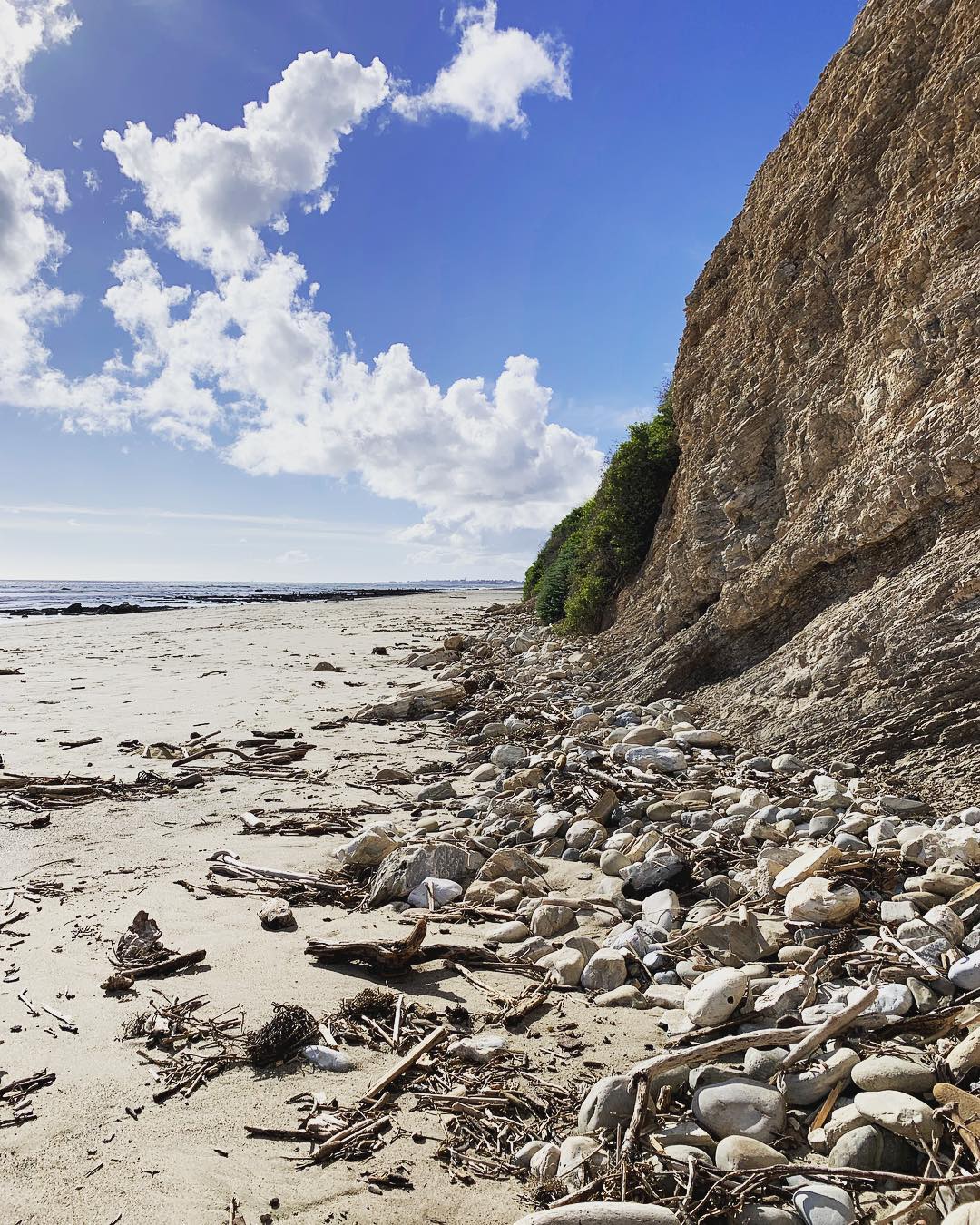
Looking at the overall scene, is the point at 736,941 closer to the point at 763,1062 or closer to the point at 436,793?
the point at 763,1062

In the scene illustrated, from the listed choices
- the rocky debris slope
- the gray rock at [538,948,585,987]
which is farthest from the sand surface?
the rocky debris slope

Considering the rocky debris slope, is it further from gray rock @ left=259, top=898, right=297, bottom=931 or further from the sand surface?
gray rock @ left=259, top=898, right=297, bottom=931

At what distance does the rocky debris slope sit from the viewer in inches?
86.9

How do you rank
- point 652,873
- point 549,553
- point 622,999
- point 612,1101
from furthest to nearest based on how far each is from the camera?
point 549,553
point 652,873
point 622,999
point 612,1101

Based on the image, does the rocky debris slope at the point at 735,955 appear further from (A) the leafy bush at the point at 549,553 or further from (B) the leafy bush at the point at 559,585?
(A) the leafy bush at the point at 549,553

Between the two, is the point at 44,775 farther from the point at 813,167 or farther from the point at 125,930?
the point at 813,167

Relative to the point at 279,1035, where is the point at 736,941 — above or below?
above

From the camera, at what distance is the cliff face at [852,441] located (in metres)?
5.88

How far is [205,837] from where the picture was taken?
598 centimetres

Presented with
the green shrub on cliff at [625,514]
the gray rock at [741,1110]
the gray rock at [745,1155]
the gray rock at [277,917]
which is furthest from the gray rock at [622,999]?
the green shrub on cliff at [625,514]

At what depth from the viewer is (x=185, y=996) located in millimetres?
3475

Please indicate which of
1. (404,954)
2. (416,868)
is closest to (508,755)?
(416,868)

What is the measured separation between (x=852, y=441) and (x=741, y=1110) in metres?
6.57

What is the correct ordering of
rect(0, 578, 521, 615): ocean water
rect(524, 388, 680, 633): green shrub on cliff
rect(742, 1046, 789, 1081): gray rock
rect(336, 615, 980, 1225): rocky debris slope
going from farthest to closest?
rect(0, 578, 521, 615): ocean water, rect(524, 388, 680, 633): green shrub on cliff, rect(742, 1046, 789, 1081): gray rock, rect(336, 615, 980, 1225): rocky debris slope
